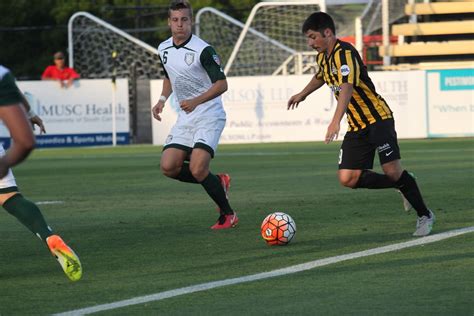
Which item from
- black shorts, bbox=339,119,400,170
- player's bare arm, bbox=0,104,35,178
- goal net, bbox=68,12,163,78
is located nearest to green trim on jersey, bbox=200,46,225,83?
black shorts, bbox=339,119,400,170

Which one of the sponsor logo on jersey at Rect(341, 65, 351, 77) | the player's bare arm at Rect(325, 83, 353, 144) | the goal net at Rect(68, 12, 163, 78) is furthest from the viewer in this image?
the goal net at Rect(68, 12, 163, 78)

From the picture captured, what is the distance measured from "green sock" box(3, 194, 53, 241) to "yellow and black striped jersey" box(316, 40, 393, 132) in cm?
284

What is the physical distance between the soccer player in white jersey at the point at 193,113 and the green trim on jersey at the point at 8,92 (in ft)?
14.9

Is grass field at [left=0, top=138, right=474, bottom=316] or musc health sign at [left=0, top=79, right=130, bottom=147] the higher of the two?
grass field at [left=0, top=138, right=474, bottom=316]

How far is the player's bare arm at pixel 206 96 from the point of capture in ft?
34.6

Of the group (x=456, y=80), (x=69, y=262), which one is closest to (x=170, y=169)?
(x=69, y=262)

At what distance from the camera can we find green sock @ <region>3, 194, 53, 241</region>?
8062 mm

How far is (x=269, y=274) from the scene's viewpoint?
26.3 feet

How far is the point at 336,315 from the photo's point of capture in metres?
6.45

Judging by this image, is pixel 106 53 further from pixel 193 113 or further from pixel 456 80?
pixel 193 113

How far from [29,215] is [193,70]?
10.6 feet

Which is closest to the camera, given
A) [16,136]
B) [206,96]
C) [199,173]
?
[16,136]

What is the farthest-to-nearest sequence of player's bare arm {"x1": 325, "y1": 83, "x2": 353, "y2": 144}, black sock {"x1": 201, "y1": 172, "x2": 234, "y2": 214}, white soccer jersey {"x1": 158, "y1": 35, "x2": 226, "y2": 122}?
black sock {"x1": 201, "y1": 172, "x2": 234, "y2": 214}
white soccer jersey {"x1": 158, "y1": 35, "x2": 226, "y2": 122}
player's bare arm {"x1": 325, "y1": 83, "x2": 353, "y2": 144}

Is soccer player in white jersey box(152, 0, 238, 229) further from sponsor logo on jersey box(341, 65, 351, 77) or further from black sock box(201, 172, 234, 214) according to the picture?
sponsor logo on jersey box(341, 65, 351, 77)
